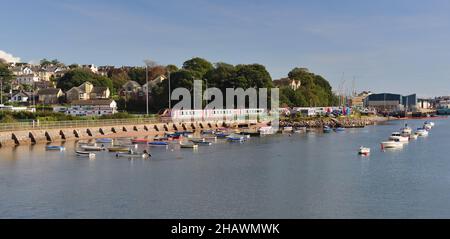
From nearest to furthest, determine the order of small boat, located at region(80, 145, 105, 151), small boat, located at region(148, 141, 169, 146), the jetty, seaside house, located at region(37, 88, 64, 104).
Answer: small boat, located at region(80, 145, 105, 151)
the jetty
small boat, located at region(148, 141, 169, 146)
seaside house, located at region(37, 88, 64, 104)

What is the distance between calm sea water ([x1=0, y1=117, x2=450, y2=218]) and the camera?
81.5 feet

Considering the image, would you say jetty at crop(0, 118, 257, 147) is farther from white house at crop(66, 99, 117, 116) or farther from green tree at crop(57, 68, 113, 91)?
green tree at crop(57, 68, 113, 91)

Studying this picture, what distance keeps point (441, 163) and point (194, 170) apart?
2322 centimetres

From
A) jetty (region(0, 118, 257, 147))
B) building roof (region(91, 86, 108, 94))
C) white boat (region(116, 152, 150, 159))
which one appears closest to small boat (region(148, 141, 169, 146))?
jetty (region(0, 118, 257, 147))

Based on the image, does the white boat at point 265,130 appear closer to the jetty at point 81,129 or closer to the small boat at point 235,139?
the jetty at point 81,129

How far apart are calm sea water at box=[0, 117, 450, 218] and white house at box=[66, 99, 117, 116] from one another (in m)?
35.6

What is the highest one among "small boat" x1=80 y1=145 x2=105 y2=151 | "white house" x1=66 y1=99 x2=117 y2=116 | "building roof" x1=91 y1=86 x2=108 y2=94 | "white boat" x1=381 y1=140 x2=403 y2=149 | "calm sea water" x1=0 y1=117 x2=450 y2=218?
"building roof" x1=91 y1=86 x2=108 y2=94

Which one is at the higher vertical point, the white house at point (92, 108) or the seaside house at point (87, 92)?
the seaside house at point (87, 92)

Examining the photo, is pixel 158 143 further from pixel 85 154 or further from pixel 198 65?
pixel 198 65

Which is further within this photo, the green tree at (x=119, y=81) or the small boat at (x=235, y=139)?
the green tree at (x=119, y=81)

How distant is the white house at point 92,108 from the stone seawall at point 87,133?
1181 centimetres

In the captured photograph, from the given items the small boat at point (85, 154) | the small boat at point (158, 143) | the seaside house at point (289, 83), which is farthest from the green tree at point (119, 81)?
the small boat at point (85, 154)

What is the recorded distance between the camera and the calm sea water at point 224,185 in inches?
977
